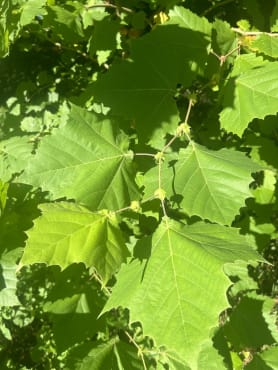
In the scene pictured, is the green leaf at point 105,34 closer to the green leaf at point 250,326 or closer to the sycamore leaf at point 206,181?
the sycamore leaf at point 206,181

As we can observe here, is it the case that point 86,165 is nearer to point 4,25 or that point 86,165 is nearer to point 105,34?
point 4,25

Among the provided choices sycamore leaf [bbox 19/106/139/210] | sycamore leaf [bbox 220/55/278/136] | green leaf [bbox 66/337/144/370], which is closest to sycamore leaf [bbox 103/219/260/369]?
sycamore leaf [bbox 19/106/139/210]

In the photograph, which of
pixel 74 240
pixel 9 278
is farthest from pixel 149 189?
pixel 9 278

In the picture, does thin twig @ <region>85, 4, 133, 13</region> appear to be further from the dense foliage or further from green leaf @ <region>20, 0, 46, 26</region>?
green leaf @ <region>20, 0, 46, 26</region>

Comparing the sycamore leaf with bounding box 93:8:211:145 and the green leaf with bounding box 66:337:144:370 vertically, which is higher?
the sycamore leaf with bounding box 93:8:211:145

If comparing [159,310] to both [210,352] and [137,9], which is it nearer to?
[210,352]
